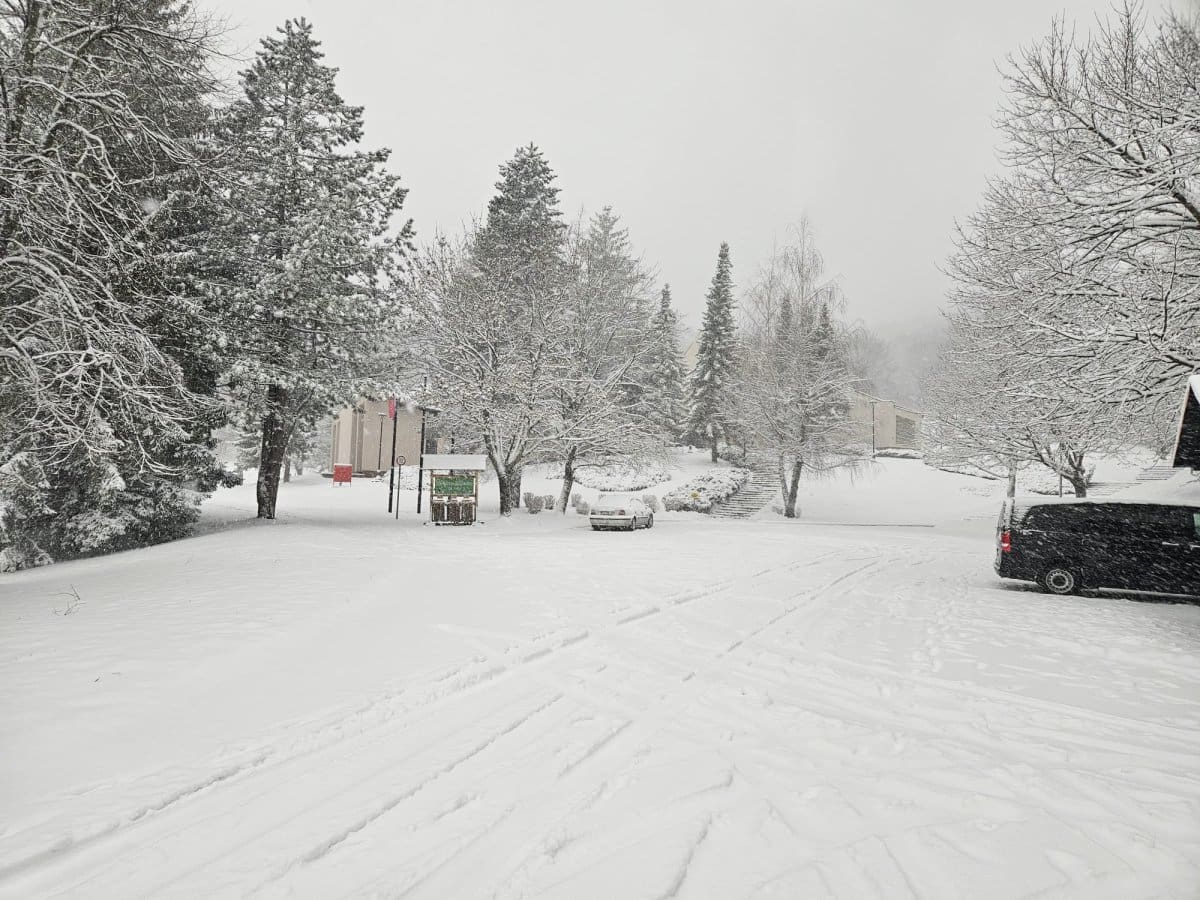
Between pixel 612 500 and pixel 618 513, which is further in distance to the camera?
pixel 612 500

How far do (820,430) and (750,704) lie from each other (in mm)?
26797

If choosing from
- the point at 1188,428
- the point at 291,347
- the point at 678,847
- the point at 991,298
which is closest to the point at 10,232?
the point at 291,347

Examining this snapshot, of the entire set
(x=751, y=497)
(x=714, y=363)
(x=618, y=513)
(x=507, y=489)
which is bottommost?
(x=618, y=513)

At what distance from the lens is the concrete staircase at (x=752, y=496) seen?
104 ft

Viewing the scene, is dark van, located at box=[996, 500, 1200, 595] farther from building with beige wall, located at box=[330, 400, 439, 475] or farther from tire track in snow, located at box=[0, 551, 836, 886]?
building with beige wall, located at box=[330, 400, 439, 475]

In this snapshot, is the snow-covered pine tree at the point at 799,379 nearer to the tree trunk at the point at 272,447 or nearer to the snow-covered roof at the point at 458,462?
the snow-covered roof at the point at 458,462

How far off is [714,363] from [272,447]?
2990 cm

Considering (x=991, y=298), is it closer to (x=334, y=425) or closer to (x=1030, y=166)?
(x=1030, y=166)

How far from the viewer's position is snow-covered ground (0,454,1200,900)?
283 centimetres

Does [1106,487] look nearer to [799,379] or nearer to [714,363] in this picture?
[799,379]

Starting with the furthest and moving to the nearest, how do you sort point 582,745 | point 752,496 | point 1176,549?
1. point 752,496
2. point 1176,549
3. point 582,745

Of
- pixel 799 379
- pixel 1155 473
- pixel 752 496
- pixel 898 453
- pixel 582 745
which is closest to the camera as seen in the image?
pixel 582 745

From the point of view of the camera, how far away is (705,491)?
3284 cm

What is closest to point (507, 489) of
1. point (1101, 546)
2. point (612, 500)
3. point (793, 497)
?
point (612, 500)
